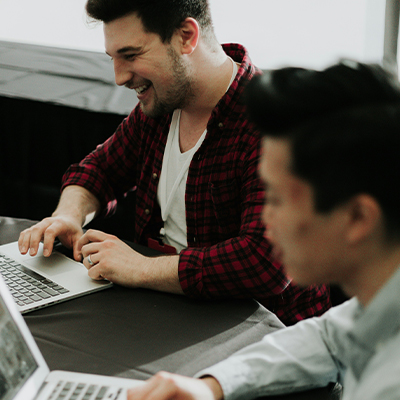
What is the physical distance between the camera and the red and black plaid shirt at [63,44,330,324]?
102 centimetres

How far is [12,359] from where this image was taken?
688 millimetres

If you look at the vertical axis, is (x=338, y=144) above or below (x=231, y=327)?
above

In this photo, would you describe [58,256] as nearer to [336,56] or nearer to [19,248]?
[19,248]

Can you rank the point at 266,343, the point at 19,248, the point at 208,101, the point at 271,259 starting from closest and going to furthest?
1. the point at 266,343
2. the point at 271,259
3. the point at 19,248
4. the point at 208,101

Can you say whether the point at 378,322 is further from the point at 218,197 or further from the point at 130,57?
the point at 130,57

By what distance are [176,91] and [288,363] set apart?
79 centimetres

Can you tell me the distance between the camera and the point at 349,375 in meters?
0.65

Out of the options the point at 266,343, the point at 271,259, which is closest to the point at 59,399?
the point at 266,343

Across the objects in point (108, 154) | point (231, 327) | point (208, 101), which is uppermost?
point (208, 101)

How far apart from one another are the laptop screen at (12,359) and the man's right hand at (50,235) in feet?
1.43

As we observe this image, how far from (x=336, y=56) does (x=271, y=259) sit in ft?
1.68

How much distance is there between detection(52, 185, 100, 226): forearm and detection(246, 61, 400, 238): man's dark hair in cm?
89

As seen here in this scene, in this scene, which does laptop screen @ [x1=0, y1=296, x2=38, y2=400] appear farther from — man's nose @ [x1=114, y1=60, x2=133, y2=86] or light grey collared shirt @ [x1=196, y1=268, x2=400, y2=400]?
man's nose @ [x1=114, y1=60, x2=133, y2=86]

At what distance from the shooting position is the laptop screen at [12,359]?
658 mm
